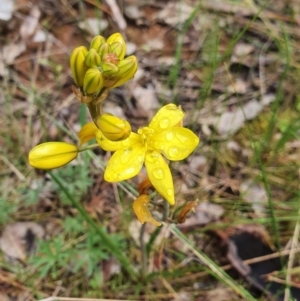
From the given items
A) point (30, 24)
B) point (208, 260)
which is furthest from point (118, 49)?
point (30, 24)

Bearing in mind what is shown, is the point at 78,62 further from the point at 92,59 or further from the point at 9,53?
the point at 9,53

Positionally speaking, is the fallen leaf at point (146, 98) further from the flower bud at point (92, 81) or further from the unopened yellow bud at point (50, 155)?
the flower bud at point (92, 81)

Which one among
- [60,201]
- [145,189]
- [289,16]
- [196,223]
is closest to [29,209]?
[60,201]

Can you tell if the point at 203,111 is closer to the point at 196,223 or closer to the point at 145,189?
the point at 196,223

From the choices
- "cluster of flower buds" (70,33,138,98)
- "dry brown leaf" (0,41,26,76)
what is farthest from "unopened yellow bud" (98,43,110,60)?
"dry brown leaf" (0,41,26,76)

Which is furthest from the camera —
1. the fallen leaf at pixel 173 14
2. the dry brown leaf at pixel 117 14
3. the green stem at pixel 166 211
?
the fallen leaf at pixel 173 14

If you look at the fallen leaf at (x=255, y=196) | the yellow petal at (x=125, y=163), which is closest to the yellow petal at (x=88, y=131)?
the yellow petal at (x=125, y=163)
